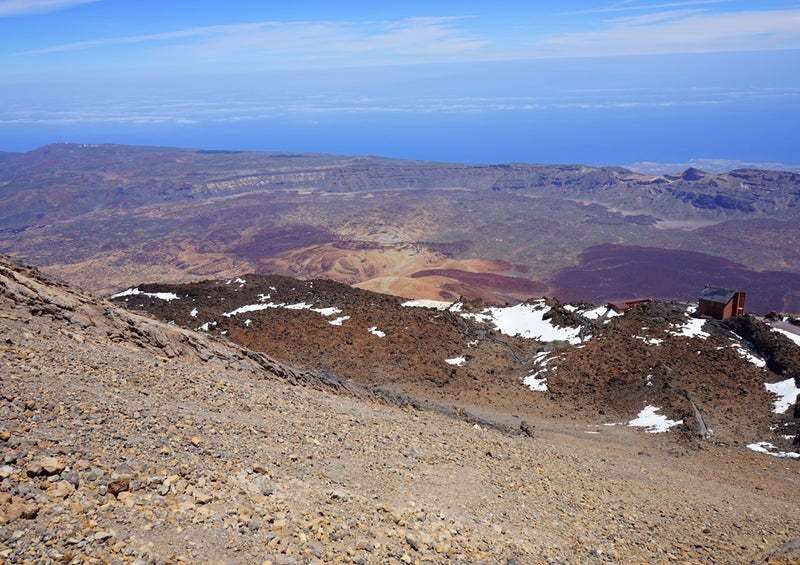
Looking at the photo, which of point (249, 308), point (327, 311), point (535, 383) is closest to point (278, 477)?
point (535, 383)

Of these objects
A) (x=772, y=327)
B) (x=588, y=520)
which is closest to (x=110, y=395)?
(x=588, y=520)

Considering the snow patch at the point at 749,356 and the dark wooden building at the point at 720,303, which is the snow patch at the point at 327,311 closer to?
the dark wooden building at the point at 720,303

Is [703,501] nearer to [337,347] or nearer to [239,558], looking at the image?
[239,558]

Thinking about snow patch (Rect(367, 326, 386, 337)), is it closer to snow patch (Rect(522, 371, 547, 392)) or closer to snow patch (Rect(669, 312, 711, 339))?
snow patch (Rect(522, 371, 547, 392))

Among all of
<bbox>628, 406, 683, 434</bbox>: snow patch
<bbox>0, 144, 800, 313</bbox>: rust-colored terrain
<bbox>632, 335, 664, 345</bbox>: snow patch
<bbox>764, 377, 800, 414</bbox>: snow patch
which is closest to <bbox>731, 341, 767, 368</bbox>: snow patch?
<bbox>764, 377, 800, 414</bbox>: snow patch

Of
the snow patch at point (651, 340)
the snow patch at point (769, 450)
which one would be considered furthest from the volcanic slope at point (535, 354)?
the snow patch at point (769, 450)

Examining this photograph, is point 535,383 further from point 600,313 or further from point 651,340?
point 600,313
